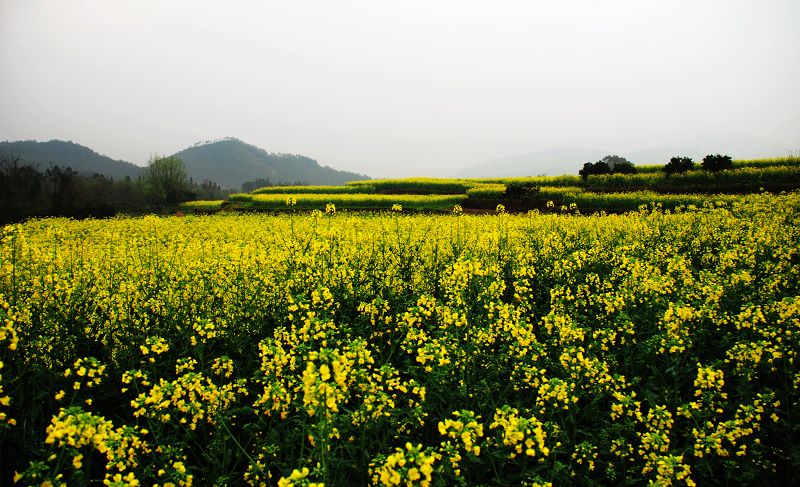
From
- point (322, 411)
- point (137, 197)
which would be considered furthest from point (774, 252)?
point (137, 197)

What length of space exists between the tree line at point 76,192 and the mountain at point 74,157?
124412 mm

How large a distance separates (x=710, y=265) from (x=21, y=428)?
15150 mm

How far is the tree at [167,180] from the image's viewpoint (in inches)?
2904

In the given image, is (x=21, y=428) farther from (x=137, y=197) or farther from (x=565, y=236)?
(x=137, y=197)

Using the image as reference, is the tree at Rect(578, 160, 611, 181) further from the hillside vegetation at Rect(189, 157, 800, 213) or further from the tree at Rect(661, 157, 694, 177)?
the tree at Rect(661, 157, 694, 177)

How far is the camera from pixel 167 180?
76.9 metres

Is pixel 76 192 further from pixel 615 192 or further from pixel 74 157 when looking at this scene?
pixel 74 157

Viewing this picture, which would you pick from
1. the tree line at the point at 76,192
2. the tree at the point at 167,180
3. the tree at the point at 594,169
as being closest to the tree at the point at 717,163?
the tree at the point at 594,169

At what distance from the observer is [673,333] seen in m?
5.36

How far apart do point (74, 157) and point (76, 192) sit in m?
187

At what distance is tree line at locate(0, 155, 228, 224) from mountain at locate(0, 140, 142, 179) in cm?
12441

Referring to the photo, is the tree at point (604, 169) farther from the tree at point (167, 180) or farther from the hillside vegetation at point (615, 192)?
the tree at point (167, 180)

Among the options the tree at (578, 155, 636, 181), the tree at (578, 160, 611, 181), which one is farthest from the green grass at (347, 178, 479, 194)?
the tree at (578, 155, 636, 181)

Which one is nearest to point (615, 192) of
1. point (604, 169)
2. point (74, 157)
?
point (604, 169)
